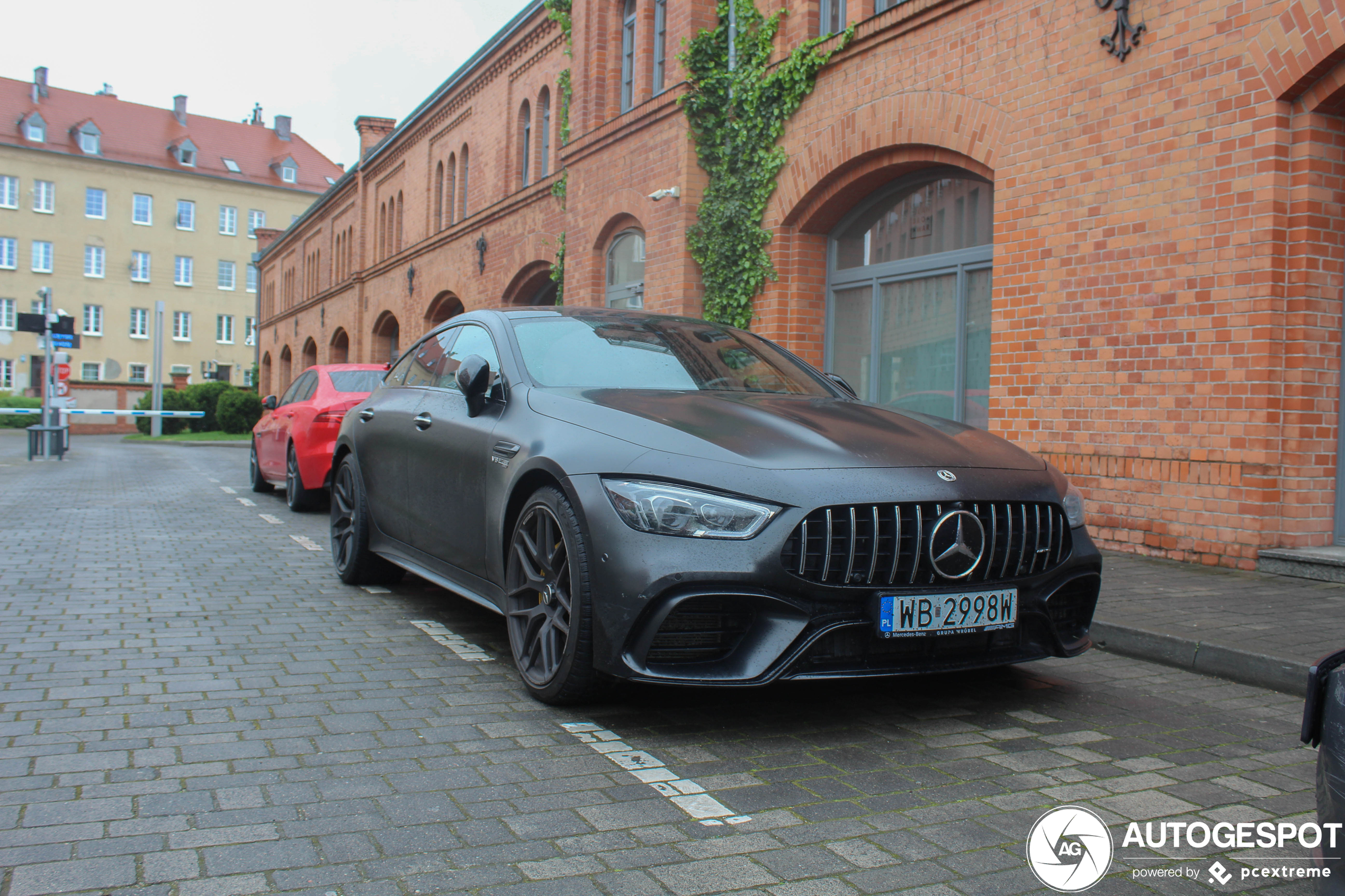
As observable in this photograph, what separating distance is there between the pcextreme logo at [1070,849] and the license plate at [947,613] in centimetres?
66

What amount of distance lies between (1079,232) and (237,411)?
33.4 meters

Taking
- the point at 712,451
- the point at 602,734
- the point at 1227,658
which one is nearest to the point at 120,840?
the point at 602,734

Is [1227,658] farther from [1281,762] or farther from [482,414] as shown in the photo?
[482,414]

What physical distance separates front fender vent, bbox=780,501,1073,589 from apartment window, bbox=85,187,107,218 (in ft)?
249

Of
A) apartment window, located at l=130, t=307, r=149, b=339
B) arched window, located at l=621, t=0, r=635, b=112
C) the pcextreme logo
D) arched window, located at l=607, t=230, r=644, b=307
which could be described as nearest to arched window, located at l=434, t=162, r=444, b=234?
arched window, located at l=621, t=0, r=635, b=112

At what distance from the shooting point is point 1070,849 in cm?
276

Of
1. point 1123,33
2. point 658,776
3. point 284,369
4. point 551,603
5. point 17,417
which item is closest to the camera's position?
point 658,776

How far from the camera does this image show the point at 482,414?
4.74 metres

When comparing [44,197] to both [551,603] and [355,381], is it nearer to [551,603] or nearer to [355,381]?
[355,381]

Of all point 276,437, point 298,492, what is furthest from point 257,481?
point 298,492

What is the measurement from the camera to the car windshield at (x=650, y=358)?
4.68 metres

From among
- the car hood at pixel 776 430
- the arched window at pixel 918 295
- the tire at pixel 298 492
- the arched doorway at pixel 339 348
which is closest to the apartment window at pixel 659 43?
the arched window at pixel 918 295

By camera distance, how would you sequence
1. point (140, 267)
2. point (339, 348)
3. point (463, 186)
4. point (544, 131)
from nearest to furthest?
point (544, 131) < point (463, 186) < point (339, 348) < point (140, 267)

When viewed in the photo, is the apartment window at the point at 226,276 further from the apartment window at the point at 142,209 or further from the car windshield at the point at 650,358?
the car windshield at the point at 650,358
